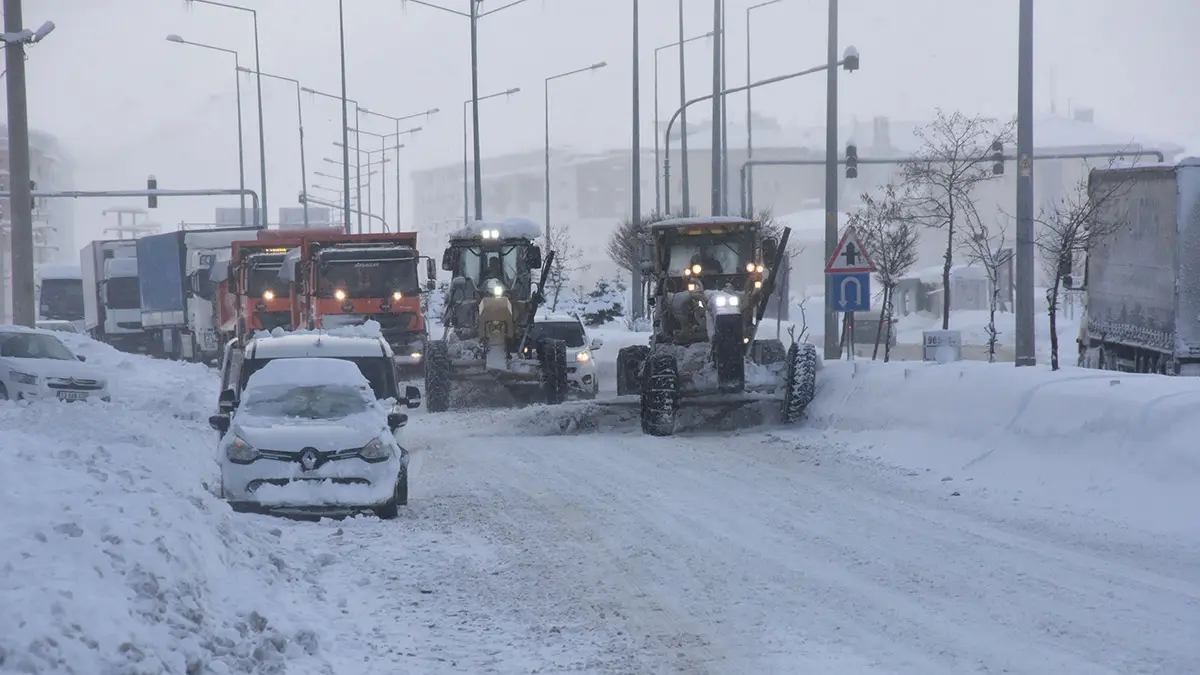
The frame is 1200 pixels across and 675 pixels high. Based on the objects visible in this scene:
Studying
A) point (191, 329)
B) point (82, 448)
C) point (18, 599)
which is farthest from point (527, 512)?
point (191, 329)

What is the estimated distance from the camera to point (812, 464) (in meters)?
18.5

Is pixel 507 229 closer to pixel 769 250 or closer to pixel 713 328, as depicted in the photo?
pixel 769 250

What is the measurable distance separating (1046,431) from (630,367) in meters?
9.32

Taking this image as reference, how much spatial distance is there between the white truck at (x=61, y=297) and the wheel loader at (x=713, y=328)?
48454mm

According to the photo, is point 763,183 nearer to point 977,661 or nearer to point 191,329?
point 191,329

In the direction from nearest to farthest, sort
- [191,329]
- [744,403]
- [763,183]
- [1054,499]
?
[1054,499] → [744,403] → [191,329] → [763,183]

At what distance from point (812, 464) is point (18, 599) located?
12.0m

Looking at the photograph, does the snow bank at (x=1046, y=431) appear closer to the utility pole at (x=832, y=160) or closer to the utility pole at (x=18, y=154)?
the utility pole at (x=832, y=160)

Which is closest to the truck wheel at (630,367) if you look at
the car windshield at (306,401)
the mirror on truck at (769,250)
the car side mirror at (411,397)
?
the mirror on truck at (769,250)

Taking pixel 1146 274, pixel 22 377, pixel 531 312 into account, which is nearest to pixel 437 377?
pixel 531 312

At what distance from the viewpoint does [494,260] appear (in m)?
29.0

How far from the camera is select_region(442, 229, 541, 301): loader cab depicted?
94.8ft

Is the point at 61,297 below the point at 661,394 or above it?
above

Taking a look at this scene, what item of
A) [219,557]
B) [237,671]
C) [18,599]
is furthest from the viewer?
[219,557]
